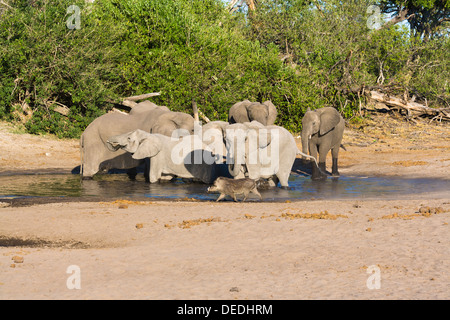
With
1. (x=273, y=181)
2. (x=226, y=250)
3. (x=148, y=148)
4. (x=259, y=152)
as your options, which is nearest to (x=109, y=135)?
(x=148, y=148)

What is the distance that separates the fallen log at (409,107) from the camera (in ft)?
98.5

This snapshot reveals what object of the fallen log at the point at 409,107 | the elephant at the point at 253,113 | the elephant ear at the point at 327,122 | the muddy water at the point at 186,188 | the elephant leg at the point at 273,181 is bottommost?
the muddy water at the point at 186,188

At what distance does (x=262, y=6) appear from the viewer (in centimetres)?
3506

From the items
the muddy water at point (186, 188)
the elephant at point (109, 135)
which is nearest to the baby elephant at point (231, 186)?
the muddy water at point (186, 188)

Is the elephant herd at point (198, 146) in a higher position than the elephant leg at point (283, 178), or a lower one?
higher

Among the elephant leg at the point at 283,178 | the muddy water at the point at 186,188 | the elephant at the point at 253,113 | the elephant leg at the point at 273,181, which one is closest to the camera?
the muddy water at the point at 186,188

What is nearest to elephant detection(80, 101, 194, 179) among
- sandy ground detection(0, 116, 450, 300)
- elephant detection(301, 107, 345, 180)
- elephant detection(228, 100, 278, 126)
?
elephant detection(301, 107, 345, 180)

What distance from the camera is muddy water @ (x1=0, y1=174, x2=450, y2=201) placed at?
13.5 meters

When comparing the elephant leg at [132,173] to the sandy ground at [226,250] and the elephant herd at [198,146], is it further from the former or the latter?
the sandy ground at [226,250]

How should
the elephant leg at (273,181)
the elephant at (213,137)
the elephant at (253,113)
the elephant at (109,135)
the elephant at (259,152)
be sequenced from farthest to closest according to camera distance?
the elephant at (253,113), the elephant at (109,135), the elephant at (213,137), the elephant leg at (273,181), the elephant at (259,152)

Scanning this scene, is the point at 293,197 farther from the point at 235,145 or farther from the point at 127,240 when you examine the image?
the point at 127,240

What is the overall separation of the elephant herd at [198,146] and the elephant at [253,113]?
2.77m

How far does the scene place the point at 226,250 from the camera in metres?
7.57

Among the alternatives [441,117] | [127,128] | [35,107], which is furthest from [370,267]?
[441,117]
